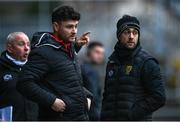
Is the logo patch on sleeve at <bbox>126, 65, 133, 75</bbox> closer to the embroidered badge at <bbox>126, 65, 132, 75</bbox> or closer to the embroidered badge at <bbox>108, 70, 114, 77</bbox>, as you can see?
the embroidered badge at <bbox>126, 65, 132, 75</bbox>

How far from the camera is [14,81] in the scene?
8398 millimetres

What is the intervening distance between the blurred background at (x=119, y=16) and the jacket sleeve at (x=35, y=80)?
13.0m

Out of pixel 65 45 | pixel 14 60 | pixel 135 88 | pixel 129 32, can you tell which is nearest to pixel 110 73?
pixel 135 88

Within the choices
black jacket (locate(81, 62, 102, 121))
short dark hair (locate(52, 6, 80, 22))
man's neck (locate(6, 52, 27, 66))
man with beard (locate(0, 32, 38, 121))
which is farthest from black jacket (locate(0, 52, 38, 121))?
black jacket (locate(81, 62, 102, 121))

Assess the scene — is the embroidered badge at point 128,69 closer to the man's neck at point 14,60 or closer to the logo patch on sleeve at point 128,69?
the logo patch on sleeve at point 128,69

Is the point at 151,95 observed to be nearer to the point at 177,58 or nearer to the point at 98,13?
the point at 177,58

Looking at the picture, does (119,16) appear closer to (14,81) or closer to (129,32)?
(14,81)

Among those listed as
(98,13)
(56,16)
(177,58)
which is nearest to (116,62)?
(56,16)

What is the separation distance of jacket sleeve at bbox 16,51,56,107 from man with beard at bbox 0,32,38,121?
1.21m

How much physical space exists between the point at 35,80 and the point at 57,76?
0.21 m

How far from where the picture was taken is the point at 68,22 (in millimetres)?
7215

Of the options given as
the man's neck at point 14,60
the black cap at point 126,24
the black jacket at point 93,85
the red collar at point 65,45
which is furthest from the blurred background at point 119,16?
the red collar at point 65,45

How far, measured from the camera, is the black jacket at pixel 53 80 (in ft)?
23.3

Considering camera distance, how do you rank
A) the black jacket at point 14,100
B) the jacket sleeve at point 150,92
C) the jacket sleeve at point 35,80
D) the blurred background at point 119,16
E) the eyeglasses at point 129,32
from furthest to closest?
the blurred background at point 119,16 < the black jacket at point 14,100 < the eyeglasses at point 129,32 < the jacket sleeve at point 150,92 < the jacket sleeve at point 35,80
